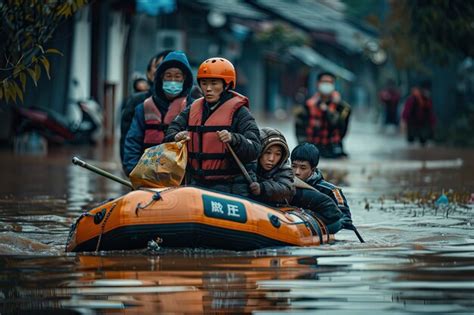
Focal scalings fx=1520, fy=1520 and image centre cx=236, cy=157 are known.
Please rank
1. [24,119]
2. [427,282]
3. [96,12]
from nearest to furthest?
1. [427,282]
2. [24,119]
3. [96,12]

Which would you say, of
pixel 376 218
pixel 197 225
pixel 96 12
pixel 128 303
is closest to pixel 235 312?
pixel 128 303

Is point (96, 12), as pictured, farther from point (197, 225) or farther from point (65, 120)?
point (197, 225)

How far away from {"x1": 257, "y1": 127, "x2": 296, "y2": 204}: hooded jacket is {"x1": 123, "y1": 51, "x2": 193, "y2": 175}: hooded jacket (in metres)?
1.71

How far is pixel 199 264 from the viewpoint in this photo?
1124cm

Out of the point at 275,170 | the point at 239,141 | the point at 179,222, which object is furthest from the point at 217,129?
the point at 179,222

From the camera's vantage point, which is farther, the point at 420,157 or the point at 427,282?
the point at 420,157

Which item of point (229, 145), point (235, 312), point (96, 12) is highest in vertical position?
point (96, 12)

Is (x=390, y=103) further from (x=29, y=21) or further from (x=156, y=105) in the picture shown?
(x=29, y=21)

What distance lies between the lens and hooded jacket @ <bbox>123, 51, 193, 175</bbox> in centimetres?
1442

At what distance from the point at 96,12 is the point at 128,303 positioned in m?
26.6

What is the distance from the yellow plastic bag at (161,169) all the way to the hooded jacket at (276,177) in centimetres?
77

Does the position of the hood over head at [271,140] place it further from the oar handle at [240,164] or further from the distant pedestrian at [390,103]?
the distant pedestrian at [390,103]

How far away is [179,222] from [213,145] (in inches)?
48.2

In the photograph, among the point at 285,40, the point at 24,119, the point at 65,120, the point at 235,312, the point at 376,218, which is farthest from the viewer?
the point at 285,40
